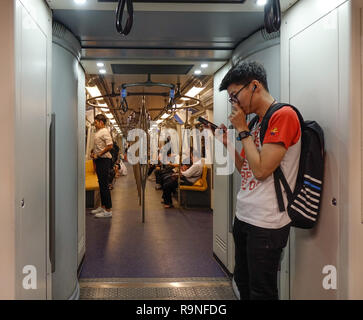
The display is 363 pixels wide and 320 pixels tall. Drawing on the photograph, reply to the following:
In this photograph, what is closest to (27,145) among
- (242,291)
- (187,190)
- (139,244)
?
(242,291)

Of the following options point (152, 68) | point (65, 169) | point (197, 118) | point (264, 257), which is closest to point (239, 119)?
point (264, 257)

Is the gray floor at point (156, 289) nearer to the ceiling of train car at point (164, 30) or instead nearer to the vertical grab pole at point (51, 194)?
the vertical grab pole at point (51, 194)

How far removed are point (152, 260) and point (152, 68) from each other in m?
2.26

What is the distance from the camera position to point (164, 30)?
2.31 metres

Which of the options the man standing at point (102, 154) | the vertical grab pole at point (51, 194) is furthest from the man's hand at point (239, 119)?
the man standing at point (102, 154)

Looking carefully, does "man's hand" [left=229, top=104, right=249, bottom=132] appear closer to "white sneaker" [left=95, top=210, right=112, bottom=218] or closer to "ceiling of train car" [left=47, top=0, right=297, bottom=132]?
"ceiling of train car" [left=47, top=0, right=297, bottom=132]

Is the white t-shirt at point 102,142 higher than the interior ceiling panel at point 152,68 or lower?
lower

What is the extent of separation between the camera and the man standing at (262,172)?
1.35m

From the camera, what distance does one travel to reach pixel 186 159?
7762 millimetres

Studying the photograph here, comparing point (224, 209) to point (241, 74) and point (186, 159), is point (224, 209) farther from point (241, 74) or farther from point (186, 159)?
point (186, 159)

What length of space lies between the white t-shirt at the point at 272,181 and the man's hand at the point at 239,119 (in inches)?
4.9

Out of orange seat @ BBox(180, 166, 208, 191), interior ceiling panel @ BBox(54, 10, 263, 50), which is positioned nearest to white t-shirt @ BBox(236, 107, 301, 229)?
interior ceiling panel @ BBox(54, 10, 263, 50)

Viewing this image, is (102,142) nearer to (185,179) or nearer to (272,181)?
(185,179)

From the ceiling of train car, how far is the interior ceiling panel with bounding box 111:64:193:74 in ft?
0.20
